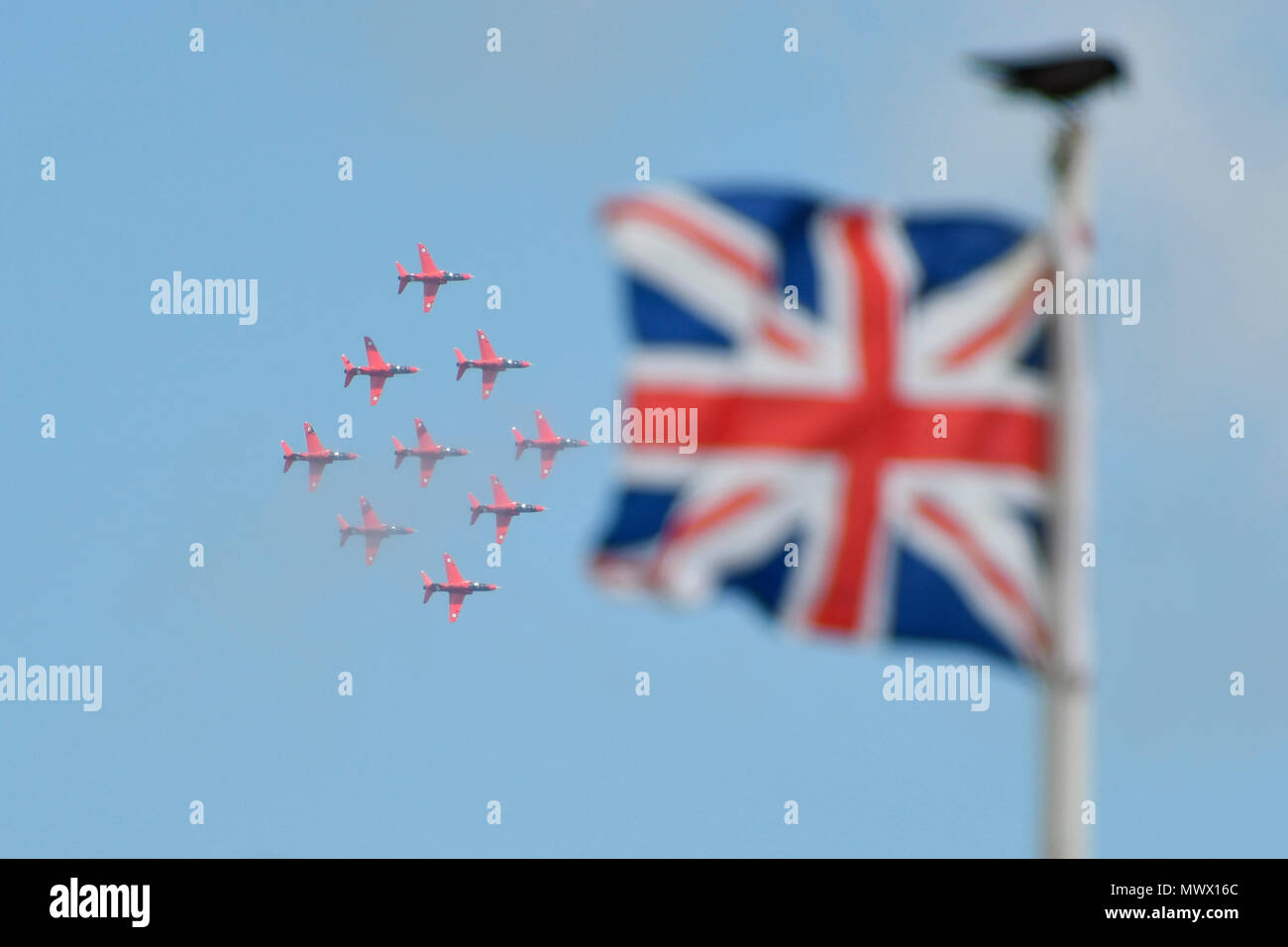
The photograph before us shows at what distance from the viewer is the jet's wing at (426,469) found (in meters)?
134

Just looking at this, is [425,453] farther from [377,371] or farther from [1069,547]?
[1069,547]

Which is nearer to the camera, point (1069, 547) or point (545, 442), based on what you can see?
point (1069, 547)

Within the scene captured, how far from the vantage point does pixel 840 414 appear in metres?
15.8

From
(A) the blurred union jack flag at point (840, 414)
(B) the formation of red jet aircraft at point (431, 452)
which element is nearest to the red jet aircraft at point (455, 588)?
(B) the formation of red jet aircraft at point (431, 452)

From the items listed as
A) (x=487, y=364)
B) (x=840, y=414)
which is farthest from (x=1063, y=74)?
(x=487, y=364)

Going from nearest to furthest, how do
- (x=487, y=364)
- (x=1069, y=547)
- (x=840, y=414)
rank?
(x=1069, y=547), (x=840, y=414), (x=487, y=364)

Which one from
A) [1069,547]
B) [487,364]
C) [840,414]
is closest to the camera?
[1069,547]

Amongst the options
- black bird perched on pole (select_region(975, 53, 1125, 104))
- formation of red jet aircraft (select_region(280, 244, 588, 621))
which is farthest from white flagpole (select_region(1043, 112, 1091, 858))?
formation of red jet aircraft (select_region(280, 244, 588, 621))

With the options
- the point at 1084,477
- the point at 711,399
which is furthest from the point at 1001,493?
the point at 711,399

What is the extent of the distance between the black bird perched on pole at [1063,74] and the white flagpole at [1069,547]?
0.18 meters

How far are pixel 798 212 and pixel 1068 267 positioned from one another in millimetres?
1642

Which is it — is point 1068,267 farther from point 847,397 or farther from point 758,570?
point 758,570

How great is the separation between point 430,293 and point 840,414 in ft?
382

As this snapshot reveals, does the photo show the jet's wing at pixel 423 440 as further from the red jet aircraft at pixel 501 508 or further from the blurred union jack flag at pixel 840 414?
the blurred union jack flag at pixel 840 414
